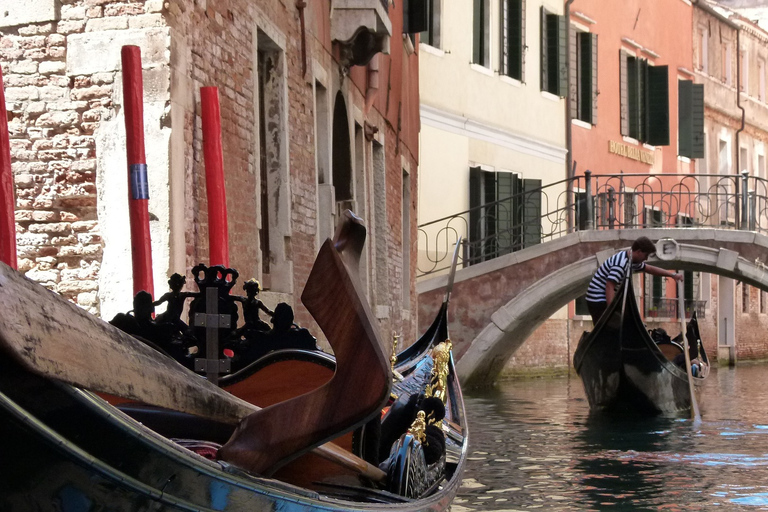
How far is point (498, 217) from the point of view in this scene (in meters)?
15.1

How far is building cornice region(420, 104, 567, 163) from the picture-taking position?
14.9 meters

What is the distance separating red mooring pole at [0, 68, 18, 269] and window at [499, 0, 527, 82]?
11.9m

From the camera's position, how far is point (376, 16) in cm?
948

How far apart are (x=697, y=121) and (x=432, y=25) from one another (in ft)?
30.4

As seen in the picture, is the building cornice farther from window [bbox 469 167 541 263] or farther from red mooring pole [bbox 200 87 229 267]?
red mooring pole [bbox 200 87 229 267]

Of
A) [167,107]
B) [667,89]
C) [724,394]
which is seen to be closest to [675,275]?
[724,394]

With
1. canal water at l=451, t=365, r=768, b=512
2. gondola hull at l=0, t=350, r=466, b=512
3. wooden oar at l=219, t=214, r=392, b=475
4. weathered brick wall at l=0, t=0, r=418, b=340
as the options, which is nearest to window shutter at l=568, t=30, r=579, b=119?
canal water at l=451, t=365, r=768, b=512

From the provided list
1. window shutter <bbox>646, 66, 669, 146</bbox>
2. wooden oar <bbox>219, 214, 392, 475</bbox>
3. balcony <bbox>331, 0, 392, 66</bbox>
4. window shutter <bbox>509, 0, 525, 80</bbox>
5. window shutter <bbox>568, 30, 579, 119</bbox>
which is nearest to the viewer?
wooden oar <bbox>219, 214, 392, 475</bbox>

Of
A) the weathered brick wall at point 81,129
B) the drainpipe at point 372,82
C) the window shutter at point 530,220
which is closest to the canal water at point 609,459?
the weathered brick wall at point 81,129

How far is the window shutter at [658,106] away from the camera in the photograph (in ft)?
64.7

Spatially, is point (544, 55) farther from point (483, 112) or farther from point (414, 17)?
Answer: point (414, 17)

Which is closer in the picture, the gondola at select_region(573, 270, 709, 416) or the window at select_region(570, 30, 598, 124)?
the gondola at select_region(573, 270, 709, 416)

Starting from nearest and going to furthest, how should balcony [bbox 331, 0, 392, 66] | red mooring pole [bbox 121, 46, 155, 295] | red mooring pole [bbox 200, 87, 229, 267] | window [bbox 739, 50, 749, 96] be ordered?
red mooring pole [bbox 121, 46, 155, 295], red mooring pole [bbox 200, 87, 229, 267], balcony [bbox 331, 0, 392, 66], window [bbox 739, 50, 749, 96]

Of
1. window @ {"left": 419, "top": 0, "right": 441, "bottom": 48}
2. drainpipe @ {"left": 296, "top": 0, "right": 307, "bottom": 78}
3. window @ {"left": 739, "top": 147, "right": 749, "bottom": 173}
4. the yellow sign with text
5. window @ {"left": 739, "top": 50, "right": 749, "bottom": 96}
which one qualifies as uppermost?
window @ {"left": 739, "top": 50, "right": 749, "bottom": 96}
